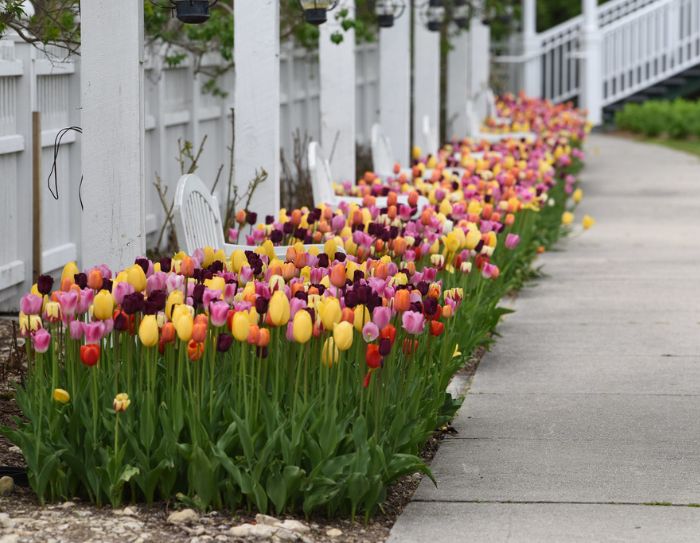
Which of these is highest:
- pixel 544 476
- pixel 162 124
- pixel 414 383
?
pixel 162 124

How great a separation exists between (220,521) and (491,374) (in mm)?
2577

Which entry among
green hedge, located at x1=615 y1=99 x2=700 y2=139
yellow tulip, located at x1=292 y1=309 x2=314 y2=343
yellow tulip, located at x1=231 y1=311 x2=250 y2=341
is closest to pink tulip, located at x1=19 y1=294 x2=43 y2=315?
yellow tulip, located at x1=231 y1=311 x2=250 y2=341

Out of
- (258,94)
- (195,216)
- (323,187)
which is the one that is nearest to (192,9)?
(195,216)

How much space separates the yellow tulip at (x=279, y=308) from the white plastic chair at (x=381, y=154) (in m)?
6.93

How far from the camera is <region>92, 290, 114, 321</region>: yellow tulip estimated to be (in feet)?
13.4

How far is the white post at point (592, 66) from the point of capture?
26.5 m

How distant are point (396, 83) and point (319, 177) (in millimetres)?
3885

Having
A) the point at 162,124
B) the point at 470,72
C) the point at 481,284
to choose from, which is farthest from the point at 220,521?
the point at 470,72

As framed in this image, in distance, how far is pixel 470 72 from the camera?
68.1 feet

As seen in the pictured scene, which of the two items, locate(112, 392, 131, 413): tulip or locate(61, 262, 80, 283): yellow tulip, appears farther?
locate(61, 262, 80, 283): yellow tulip

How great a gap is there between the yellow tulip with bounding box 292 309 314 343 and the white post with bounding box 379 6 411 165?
325 inches

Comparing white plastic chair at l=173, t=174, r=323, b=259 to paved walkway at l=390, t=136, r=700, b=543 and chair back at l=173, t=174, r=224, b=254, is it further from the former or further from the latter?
paved walkway at l=390, t=136, r=700, b=543

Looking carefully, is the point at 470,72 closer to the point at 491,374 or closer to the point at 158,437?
the point at 491,374

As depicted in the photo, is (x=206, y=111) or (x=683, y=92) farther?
(x=683, y=92)
